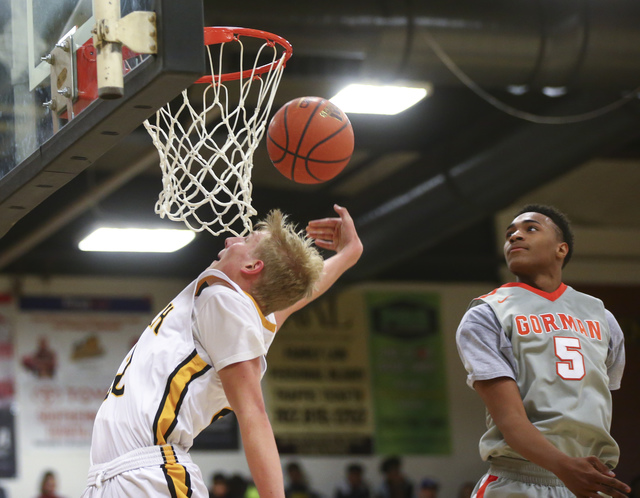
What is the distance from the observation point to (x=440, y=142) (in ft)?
37.1

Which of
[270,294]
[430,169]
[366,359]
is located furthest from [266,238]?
[366,359]

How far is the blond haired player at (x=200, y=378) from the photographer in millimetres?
3180

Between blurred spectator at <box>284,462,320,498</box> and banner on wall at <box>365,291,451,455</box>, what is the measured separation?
1.41m

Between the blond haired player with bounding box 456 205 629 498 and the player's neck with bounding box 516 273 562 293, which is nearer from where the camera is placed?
the blond haired player with bounding box 456 205 629 498

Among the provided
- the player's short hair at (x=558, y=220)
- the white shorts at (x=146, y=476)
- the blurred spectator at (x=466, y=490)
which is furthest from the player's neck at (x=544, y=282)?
the blurred spectator at (x=466, y=490)

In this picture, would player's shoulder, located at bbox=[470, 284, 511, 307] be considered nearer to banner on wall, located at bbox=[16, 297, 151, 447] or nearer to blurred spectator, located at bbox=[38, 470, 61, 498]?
blurred spectator, located at bbox=[38, 470, 61, 498]

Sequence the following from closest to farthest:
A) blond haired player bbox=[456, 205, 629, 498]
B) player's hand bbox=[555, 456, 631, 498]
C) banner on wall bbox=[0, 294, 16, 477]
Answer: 1. player's hand bbox=[555, 456, 631, 498]
2. blond haired player bbox=[456, 205, 629, 498]
3. banner on wall bbox=[0, 294, 16, 477]

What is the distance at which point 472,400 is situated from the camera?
14.4 meters

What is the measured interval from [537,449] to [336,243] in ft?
4.73

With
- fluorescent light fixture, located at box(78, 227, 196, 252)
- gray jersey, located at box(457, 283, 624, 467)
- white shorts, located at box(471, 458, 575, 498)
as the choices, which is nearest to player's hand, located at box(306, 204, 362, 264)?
gray jersey, located at box(457, 283, 624, 467)

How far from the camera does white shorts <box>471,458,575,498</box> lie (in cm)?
339

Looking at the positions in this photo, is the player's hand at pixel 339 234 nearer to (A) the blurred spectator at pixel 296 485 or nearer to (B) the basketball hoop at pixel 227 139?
(B) the basketball hoop at pixel 227 139

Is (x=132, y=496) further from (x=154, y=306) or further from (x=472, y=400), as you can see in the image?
(x=472, y=400)

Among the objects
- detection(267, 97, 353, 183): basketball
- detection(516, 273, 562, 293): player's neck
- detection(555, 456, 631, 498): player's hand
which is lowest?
detection(555, 456, 631, 498): player's hand
